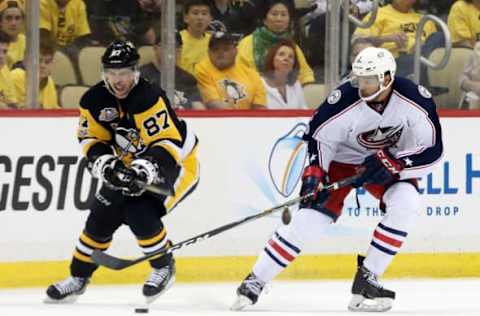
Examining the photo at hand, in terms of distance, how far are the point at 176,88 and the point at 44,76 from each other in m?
0.69

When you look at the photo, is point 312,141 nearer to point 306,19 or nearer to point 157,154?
point 157,154

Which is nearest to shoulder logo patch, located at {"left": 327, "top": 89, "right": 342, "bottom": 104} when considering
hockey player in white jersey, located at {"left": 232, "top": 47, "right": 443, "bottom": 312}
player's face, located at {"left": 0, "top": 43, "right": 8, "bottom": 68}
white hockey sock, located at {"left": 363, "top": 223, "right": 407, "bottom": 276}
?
hockey player in white jersey, located at {"left": 232, "top": 47, "right": 443, "bottom": 312}

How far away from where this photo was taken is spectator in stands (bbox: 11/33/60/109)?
277 inches

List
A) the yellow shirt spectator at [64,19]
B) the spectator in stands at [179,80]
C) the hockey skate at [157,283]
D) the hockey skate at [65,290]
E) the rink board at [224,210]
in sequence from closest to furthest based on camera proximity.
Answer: the hockey skate at [157,283] → the hockey skate at [65,290] → the rink board at [224,210] → the yellow shirt spectator at [64,19] → the spectator in stands at [179,80]

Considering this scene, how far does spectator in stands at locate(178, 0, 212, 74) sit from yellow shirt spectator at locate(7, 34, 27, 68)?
2.72 feet

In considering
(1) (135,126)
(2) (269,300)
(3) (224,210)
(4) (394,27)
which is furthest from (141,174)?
(4) (394,27)

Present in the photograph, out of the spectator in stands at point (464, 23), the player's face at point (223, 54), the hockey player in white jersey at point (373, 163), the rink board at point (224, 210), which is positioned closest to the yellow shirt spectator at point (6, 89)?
the rink board at point (224, 210)

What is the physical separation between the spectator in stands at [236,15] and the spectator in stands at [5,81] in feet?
3.60

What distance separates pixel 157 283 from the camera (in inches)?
234

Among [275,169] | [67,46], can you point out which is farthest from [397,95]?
[67,46]

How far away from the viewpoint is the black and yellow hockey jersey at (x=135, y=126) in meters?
5.84

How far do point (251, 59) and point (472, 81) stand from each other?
1264 millimetres

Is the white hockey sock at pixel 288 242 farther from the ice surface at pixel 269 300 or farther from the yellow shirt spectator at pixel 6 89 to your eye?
the yellow shirt spectator at pixel 6 89

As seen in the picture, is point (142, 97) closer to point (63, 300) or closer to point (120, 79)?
point (120, 79)
